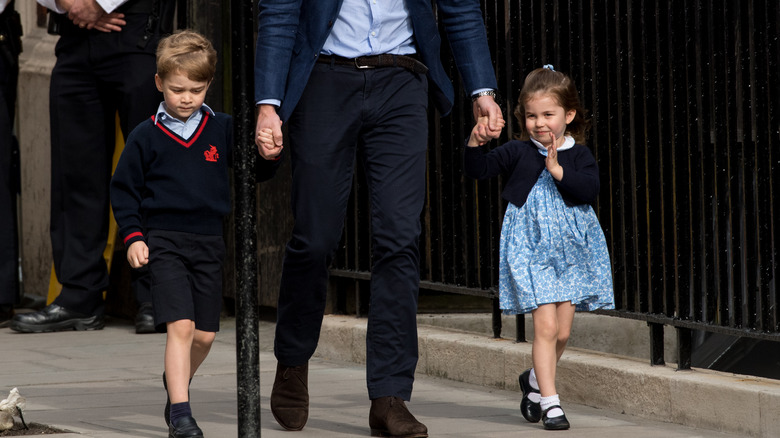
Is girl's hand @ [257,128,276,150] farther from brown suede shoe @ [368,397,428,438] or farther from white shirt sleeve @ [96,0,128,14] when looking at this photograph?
white shirt sleeve @ [96,0,128,14]

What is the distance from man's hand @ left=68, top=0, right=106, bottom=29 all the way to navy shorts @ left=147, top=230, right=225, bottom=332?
2852 millimetres

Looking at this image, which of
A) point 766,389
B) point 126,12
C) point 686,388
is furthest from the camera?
point 126,12

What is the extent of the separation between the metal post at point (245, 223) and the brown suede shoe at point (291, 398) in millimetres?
975

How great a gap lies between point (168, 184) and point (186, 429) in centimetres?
83

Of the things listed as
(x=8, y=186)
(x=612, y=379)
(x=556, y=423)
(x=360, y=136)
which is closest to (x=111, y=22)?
(x=8, y=186)

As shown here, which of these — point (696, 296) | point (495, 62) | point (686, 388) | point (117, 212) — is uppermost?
point (495, 62)

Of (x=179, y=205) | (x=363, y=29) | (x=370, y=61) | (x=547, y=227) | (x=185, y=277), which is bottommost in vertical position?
(x=185, y=277)

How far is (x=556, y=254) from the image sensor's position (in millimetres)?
4996

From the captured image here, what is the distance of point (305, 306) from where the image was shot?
4.77 metres

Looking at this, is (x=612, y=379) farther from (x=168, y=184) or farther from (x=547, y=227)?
(x=168, y=184)

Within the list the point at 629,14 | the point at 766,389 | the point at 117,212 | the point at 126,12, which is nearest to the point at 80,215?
the point at 126,12

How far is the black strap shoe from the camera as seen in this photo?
7699 millimetres

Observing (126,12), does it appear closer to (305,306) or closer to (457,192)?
(457,192)

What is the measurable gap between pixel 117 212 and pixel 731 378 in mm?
2199
